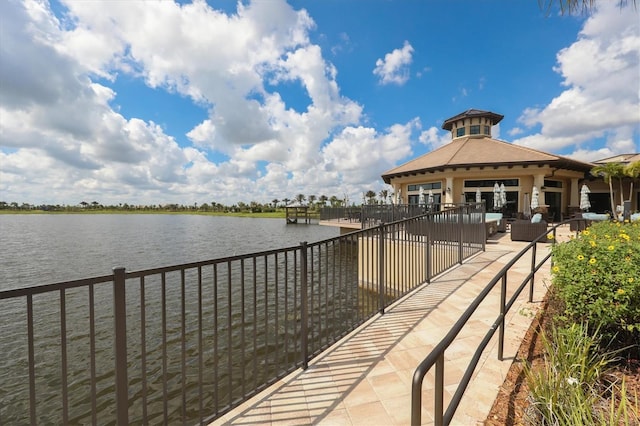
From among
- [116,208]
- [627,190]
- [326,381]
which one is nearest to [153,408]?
[326,381]

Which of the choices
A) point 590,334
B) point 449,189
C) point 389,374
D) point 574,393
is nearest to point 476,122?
point 449,189

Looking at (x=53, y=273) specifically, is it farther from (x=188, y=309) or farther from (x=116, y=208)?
(x=116, y=208)

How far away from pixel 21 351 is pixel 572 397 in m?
8.82

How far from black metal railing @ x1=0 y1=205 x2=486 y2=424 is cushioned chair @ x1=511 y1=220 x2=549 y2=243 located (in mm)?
2626

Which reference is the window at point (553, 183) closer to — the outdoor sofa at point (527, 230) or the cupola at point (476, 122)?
the cupola at point (476, 122)

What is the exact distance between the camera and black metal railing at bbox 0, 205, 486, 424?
94.4 inches

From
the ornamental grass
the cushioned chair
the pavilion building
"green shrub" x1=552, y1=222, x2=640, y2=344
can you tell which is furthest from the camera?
the pavilion building

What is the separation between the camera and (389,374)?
282 cm

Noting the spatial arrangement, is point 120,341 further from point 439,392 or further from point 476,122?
point 476,122

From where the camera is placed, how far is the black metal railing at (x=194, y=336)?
7.87 ft

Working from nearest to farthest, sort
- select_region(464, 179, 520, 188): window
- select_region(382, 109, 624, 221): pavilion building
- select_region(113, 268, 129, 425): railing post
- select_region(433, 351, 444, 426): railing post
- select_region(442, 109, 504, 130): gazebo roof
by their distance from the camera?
select_region(433, 351, 444, 426): railing post < select_region(113, 268, 129, 425): railing post < select_region(382, 109, 624, 221): pavilion building < select_region(464, 179, 520, 188): window < select_region(442, 109, 504, 130): gazebo roof

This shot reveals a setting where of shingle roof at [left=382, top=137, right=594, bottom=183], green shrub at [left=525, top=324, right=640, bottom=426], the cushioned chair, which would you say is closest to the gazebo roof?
shingle roof at [left=382, top=137, right=594, bottom=183]

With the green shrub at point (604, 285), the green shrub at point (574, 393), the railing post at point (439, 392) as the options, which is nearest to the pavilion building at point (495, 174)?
the green shrub at point (604, 285)

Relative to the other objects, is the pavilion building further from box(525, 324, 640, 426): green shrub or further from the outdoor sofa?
box(525, 324, 640, 426): green shrub
